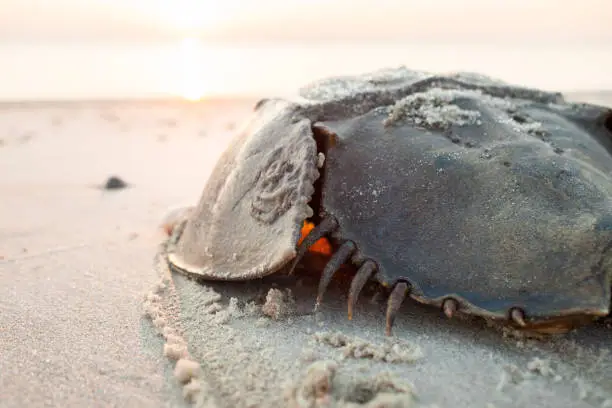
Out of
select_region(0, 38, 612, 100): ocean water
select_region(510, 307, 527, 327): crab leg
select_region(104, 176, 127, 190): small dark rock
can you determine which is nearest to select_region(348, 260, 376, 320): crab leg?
select_region(510, 307, 527, 327): crab leg

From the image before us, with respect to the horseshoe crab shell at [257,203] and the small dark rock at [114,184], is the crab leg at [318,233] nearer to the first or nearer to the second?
the horseshoe crab shell at [257,203]

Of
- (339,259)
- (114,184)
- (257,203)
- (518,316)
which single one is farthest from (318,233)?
(114,184)

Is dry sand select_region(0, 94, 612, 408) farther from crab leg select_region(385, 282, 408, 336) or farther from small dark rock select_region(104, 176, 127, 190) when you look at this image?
small dark rock select_region(104, 176, 127, 190)

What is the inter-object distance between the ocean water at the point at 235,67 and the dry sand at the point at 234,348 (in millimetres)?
7665

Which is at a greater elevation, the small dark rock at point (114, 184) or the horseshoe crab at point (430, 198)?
the horseshoe crab at point (430, 198)

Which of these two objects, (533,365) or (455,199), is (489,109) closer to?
(455,199)

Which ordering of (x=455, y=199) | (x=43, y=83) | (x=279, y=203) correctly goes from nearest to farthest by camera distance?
(x=455, y=199), (x=279, y=203), (x=43, y=83)

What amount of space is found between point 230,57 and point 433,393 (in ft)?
48.0

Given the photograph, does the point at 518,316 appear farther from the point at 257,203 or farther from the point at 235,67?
the point at 235,67

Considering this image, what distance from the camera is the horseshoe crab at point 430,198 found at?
1.47 metres

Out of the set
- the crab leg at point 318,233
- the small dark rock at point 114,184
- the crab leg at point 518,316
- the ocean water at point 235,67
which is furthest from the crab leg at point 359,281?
the ocean water at point 235,67

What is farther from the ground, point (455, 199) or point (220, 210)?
point (455, 199)

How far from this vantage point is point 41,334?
179 cm

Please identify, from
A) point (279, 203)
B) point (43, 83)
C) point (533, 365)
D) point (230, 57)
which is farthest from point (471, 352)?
point (230, 57)
